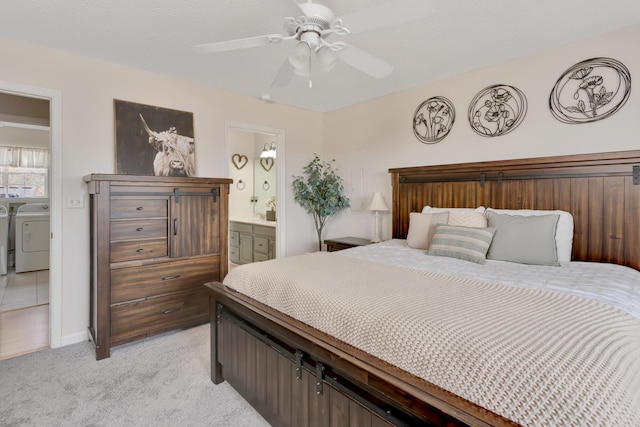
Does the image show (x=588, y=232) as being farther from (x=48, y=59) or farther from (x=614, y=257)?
(x=48, y=59)

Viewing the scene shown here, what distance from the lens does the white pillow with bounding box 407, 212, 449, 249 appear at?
2871 millimetres

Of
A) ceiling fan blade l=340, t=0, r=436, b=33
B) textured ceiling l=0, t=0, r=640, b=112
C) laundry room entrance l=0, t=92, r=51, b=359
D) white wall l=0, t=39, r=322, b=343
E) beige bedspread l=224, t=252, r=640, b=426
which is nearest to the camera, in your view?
beige bedspread l=224, t=252, r=640, b=426

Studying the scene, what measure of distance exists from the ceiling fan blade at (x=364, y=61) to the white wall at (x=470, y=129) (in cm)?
147

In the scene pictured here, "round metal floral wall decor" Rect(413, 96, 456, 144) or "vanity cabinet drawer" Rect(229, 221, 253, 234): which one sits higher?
"round metal floral wall decor" Rect(413, 96, 456, 144)

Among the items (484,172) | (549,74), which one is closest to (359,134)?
(484,172)

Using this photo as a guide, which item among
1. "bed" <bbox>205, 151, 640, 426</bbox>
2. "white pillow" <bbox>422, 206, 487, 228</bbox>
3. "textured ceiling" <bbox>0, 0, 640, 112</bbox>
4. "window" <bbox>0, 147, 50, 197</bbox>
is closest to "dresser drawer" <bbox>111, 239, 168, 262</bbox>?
"bed" <bbox>205, 151, 640, 426</bbox>

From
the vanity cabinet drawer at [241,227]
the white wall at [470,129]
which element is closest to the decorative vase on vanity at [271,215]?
the vanity cabinet drawer at [241,227]

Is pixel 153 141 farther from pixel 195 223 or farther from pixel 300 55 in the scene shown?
pixel 300 55

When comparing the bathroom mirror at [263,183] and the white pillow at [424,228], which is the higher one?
the bathroom mirror at [263,183]

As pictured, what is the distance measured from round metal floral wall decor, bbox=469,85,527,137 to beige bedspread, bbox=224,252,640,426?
190cm

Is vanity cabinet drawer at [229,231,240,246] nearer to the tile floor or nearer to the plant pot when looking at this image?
the plant pot

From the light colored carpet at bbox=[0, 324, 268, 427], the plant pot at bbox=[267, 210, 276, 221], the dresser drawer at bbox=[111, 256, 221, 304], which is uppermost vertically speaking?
the plant pot at bbox=[267, 210, 276, 221]

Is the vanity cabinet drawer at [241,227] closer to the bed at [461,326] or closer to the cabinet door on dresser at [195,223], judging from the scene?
the cabinet door on dresser at [195,223]

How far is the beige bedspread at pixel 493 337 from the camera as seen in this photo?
0.81 metres
